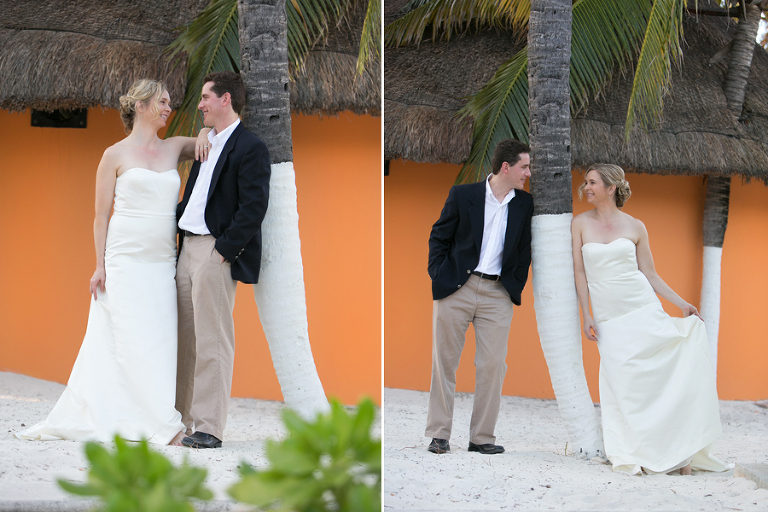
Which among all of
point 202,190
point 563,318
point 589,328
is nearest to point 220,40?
point 202,190

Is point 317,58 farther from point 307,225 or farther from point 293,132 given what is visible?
point 307,225

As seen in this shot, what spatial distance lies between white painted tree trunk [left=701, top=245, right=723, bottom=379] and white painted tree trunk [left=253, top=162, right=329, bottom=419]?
1.90 meters

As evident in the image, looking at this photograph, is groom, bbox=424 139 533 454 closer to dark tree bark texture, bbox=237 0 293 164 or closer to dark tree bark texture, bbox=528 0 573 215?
dark tree bark texture, bbox=528 0 573 215

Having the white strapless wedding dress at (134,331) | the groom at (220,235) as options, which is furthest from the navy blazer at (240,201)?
the white strapless wedding dress at (134,331)

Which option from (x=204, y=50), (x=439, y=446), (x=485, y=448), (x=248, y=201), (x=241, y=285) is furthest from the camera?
(x=204, y=50)

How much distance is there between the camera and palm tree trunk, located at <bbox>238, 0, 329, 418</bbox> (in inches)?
101

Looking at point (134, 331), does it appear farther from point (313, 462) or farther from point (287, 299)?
point (313, 462)

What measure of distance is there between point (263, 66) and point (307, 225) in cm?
63

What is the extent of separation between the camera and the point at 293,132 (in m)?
2.85

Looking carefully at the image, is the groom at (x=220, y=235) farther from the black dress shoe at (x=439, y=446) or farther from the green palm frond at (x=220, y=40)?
the black dress shoe at (x=439, y=446)

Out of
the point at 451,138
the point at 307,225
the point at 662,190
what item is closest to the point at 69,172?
the point at 307,225

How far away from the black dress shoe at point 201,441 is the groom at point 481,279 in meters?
0.87

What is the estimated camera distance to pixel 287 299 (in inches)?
102

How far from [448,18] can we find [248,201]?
3.15 ft
